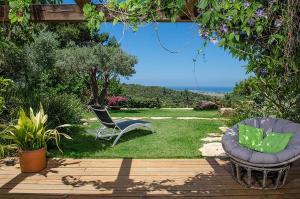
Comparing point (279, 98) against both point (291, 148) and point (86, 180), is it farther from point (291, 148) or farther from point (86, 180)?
point (86, 180)

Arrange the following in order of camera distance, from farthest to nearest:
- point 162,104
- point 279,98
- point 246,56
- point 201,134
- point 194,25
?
point 162,104 < point 201,134 < point 279,98 < point 246,56 < point 194,25

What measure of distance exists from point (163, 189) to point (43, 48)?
37.2 feet

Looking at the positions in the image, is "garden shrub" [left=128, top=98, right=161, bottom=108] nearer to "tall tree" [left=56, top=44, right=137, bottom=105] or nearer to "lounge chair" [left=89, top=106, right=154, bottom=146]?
"tall tree" [left=56, top=44, right=137, bottom=105]

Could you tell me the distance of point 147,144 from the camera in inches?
329

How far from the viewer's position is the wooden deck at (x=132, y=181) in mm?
4961

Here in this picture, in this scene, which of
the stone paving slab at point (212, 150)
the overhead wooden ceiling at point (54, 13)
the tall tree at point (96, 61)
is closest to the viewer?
the overhead wooden ceiling at point (54, 13)

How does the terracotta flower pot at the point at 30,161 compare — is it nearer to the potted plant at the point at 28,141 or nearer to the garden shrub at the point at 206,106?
the potted plant at the point at 28,141

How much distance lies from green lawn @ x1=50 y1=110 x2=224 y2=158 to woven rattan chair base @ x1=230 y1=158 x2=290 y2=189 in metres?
1.70

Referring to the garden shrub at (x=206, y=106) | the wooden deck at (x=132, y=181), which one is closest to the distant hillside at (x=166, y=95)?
the garden shrub at (x=206, y=106)

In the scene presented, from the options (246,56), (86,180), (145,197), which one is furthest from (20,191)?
(246,56)

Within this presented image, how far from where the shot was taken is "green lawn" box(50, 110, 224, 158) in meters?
7.29

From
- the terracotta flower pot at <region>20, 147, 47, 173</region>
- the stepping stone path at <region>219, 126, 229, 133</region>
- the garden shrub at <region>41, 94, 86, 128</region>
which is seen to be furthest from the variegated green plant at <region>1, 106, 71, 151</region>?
the stepping stone path at <region>219, 126, 229, 133</region>

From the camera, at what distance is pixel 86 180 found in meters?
5.62

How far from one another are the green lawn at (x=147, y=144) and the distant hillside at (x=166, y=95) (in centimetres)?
1082
